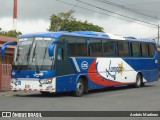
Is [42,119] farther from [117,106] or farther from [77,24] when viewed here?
[77,24]

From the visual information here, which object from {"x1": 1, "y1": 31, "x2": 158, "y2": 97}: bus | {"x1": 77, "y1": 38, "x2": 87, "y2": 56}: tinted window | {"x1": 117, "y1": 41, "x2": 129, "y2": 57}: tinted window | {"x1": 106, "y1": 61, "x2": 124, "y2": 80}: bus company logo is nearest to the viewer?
{"x1": 1, "y1": 31, "x2": 158, "y2": 97}: bus

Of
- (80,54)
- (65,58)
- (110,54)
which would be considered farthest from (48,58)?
(110,54)

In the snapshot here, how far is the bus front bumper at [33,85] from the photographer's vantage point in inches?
764

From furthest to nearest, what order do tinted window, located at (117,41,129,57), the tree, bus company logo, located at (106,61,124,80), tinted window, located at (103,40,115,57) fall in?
the tree
tinted window, located at (117,41,129,57)
bus company logo, located at (106,61,124,80)
tinted window, located at (103,40,115,57)

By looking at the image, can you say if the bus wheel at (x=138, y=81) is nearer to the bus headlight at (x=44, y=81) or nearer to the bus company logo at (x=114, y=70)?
the bus company logo at (x=114, y=70)

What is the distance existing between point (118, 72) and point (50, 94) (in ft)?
16.5

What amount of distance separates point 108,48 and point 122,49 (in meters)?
1.82

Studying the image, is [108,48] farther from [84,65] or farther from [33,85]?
[33,85]

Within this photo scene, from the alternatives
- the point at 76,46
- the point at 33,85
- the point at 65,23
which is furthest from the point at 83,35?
the point at 65,23

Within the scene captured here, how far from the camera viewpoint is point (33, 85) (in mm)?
19656

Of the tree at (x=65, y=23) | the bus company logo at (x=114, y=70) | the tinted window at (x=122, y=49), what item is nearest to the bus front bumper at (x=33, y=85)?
the bus company logo at (x=114, y=70)

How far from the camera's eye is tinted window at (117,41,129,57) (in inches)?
1003

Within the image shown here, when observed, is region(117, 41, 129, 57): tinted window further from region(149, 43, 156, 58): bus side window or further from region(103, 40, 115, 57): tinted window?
region(149, 43, 156, 58): bus side window

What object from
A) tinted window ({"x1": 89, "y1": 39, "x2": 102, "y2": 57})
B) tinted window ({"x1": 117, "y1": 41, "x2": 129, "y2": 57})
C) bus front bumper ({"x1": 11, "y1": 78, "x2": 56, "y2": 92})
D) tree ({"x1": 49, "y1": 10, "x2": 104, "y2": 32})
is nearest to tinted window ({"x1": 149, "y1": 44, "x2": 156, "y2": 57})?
tinted window ({"x1": 117, "y1": 41, "x2": 129, "y2": 57})
